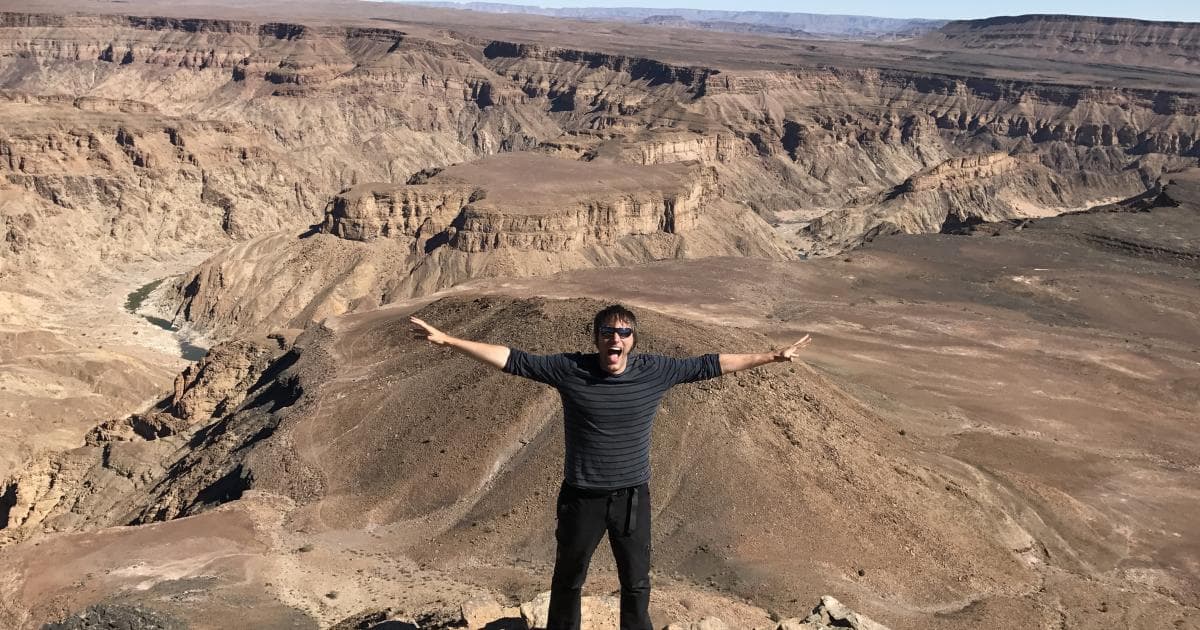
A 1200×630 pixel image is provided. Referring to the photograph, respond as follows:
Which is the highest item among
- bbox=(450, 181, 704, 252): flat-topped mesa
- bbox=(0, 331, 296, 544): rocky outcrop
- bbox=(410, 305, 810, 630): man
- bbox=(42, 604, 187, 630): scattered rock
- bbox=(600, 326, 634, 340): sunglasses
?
bbox=(600, 326, 634, 340): sunglasses

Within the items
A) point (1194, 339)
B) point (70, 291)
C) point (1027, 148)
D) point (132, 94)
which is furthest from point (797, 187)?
point (132, 94)

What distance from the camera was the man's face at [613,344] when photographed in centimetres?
898

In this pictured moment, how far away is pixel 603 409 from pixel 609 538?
1.38 meters

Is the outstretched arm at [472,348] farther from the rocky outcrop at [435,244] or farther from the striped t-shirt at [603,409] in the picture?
the rocky outcrop at [435,244]

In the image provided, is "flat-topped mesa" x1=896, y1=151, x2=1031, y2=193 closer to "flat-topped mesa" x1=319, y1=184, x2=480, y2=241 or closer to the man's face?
"flat-topped mesa" x1=319, y1=184, x2=480, y2=241

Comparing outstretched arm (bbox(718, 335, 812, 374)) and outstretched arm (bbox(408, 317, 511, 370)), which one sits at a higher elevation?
outstretched arm (bbox(408, 317, 511, 370))

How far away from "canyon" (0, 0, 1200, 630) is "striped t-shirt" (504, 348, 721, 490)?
790 cm

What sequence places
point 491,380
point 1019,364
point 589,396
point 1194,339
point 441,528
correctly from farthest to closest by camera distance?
point 1194,339 → point 1019,364 → point 491,380 → point 441,528 → point 589,396

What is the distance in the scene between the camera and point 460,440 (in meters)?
32.4

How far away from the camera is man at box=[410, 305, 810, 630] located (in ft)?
29.9

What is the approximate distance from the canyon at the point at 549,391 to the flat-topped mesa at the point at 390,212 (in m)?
0.30

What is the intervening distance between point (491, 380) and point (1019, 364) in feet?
99.0

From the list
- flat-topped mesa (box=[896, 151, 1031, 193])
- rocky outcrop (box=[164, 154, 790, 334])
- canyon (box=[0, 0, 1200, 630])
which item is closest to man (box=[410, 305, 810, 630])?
canyon (box=[0, 0, 1200, 630])

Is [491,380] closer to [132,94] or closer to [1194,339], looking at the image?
[1194,339]
